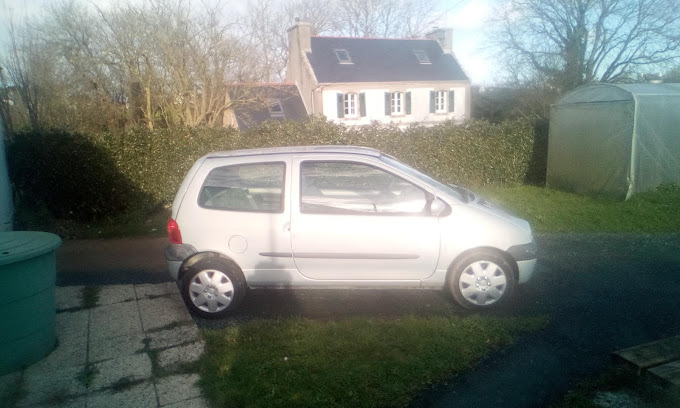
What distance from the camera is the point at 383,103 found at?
35.4m

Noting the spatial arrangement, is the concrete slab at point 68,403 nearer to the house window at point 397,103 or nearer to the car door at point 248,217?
the car door at point 248,217

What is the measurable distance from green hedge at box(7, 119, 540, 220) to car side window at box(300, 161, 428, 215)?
6.06m

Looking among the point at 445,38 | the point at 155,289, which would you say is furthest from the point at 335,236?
the point at 445,38

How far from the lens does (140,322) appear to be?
5336 millimetres

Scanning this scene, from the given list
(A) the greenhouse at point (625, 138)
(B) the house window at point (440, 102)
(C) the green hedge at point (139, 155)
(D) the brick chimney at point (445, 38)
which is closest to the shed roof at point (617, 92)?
(A) the greenhouse at point (625, 138)

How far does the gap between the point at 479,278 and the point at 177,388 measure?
10.1ft

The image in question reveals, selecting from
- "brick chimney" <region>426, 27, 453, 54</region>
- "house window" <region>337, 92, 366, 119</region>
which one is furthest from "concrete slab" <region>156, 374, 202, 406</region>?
"brick chimney" <region>426, 27, 453, 54</region>

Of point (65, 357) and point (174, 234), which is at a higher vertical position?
point (174, 234)

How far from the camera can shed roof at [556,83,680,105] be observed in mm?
10999

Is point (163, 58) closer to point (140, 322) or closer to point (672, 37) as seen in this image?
point (140, 322)

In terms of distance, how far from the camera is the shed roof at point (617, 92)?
433 inches

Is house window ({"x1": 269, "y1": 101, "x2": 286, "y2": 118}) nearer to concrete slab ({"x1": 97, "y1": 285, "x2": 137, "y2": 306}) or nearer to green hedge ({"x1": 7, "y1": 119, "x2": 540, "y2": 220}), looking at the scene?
green hedge ({"x1": 7, "y1": 119, "x2": 540, "y2": 220})

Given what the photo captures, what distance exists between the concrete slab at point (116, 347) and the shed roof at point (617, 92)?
1054cm

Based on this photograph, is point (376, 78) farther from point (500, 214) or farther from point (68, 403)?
point (68, 403)
